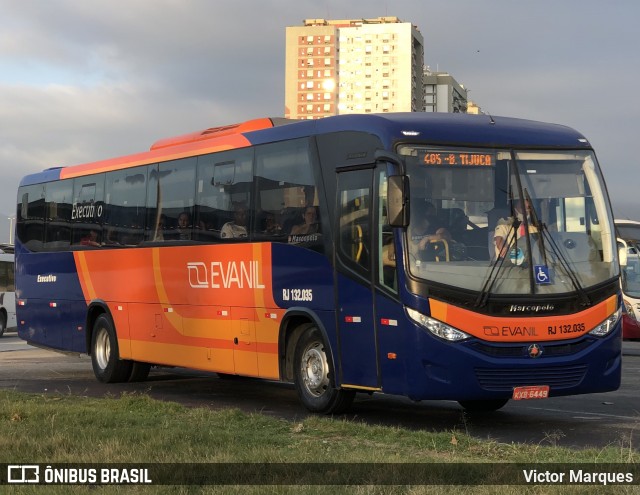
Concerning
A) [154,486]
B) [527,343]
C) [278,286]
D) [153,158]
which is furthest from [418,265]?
[153,158]

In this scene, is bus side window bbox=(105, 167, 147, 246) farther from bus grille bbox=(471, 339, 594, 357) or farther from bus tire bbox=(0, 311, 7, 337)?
bus tire bbox=(0, 311, 7, 337)

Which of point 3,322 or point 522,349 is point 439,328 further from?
point 3,322

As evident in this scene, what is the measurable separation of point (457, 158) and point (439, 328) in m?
1.87

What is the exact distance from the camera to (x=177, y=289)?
17.3 m

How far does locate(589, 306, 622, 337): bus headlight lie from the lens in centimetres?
1271

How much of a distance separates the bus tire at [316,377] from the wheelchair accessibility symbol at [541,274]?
2622 mm

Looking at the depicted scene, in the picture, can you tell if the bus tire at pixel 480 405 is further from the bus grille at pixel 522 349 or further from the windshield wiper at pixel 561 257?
the windshield wiper at pixel 561 257

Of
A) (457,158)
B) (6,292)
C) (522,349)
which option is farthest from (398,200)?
(6,292)

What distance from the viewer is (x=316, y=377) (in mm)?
13977

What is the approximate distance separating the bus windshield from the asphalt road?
5.16 ft

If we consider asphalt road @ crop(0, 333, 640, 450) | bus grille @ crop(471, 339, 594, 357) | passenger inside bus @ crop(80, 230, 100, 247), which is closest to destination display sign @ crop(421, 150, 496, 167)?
bus grille @ crop(471, 339, 594, 357)

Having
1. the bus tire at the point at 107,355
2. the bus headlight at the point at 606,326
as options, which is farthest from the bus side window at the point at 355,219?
the bus tire at the point at 107,355

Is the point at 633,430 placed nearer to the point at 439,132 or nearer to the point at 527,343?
the point at 527,343

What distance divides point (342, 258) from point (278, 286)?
1.52 meters
